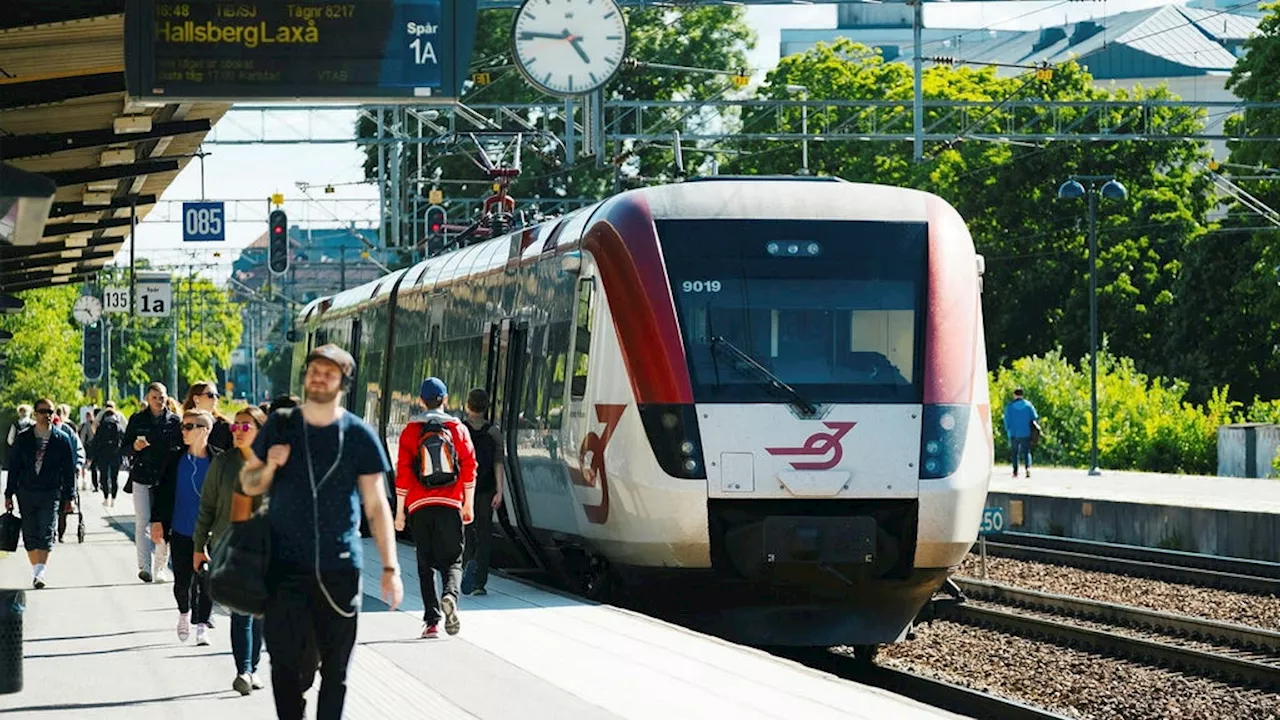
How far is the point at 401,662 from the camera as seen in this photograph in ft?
43.1

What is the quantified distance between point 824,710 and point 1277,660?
22.9 ft

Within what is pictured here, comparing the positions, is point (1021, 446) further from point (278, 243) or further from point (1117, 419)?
point (278, 243)

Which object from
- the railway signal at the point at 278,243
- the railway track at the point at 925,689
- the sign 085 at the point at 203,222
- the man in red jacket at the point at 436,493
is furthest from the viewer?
the sign 085 at the point at 203,222

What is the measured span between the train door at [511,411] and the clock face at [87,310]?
90.8 feet

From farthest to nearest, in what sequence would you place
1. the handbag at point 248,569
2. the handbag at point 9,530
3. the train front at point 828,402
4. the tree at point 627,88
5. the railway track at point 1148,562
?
the tree at point 627,88 → the railway track at point 1148,562 → the handbag at point 9,530 → the train front at point 828,402 → the handbag at point 248,569

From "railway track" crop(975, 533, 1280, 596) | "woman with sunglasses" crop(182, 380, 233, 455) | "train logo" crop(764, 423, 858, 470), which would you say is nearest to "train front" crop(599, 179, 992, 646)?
"train logo" crop(764, 423, 858, 470)

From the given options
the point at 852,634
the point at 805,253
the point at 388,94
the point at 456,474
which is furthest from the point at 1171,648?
the point at 388,94

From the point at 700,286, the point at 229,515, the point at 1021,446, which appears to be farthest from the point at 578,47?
the point at 1021,446

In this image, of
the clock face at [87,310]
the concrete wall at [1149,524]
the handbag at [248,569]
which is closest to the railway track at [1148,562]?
the concrete wall at [1149,524]

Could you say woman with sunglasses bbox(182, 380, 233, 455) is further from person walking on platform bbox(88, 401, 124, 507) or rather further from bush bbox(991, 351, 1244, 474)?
bush bbox(991, 351, 1244, 474)

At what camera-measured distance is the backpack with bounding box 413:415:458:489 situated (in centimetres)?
1447

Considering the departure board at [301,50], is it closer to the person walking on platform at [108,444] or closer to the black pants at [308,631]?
the black pants at [308,631]

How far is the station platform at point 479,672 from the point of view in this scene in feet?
36.7

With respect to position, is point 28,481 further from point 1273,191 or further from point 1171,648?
point 1273,191
